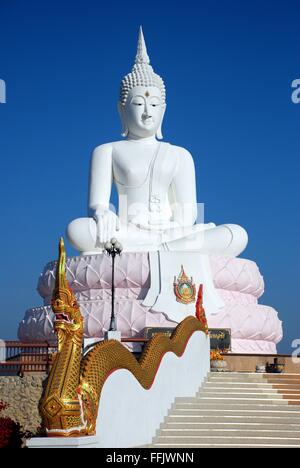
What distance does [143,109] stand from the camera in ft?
65.5

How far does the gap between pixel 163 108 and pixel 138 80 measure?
98 cm

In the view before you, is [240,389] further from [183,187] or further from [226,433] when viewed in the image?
[183,187]

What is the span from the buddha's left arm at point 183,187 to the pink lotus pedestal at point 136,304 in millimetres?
2173

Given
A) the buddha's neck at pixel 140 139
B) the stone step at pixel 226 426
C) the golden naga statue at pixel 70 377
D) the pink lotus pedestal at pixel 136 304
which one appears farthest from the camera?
the buddha's neck at pixel 140 139

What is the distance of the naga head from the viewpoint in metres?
6.61

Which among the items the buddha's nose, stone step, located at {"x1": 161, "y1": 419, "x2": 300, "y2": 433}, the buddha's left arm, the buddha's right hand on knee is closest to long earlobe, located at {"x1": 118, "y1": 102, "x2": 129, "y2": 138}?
the buddha's nose

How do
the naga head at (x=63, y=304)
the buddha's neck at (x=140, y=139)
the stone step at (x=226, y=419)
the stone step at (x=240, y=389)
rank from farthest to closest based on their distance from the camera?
1. the buddha's neck at (x=140, y=139)
2. the stone step at (x=240, y=389)
3. the stone step at (x=226, y=419)
4. the naga head at (x=63, y=304)

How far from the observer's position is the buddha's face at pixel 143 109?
1994 cm

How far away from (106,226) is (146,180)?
7.29 feet

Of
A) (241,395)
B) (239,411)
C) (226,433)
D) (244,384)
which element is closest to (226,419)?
(239,411)

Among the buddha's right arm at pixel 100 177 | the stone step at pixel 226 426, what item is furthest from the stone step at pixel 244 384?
the buddha's right arm at pixel 100 177

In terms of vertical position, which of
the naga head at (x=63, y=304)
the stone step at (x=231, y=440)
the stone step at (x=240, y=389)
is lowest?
the stone step at (x=231, y=440)

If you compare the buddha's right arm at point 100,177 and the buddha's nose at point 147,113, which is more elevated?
the buddha's nose at point 147,113

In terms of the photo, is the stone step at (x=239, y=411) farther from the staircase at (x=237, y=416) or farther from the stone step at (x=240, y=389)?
the stone step at (x=240, y=389)
